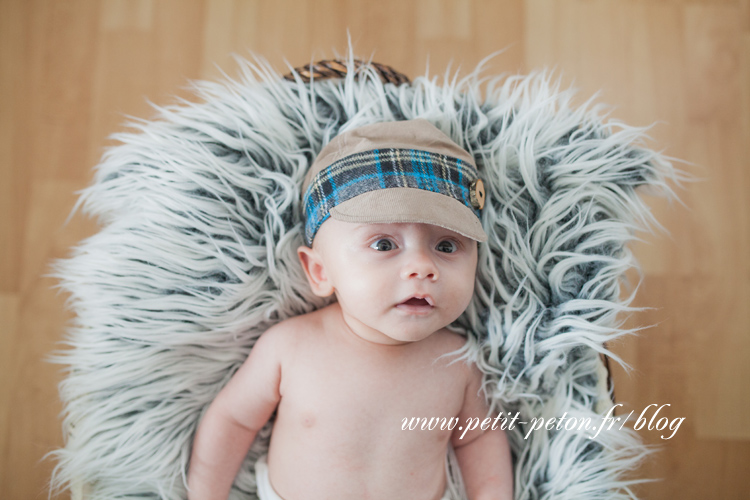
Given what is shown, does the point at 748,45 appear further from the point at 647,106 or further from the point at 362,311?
the point at 362,311

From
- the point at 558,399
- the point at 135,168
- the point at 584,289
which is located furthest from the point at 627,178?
the point at 135,168

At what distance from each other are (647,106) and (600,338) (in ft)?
Answer: 2.82

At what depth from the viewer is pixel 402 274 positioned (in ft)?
2.81

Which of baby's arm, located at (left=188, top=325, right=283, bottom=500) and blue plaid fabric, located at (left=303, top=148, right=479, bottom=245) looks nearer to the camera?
blue plaid fabric, located at (left=303, top=148, right=479, bottom=245)

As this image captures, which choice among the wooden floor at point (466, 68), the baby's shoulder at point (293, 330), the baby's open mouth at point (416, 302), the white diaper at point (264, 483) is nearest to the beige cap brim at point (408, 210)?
the baby's open mouth at point (416, 302)

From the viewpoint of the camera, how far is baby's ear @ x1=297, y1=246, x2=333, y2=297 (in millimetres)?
1000

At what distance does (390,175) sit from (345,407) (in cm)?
40

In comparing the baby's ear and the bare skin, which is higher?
the baby's ear

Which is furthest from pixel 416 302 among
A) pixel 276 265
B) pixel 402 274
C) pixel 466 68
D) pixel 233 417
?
pixel 466 68

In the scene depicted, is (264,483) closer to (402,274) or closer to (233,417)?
(233,417)

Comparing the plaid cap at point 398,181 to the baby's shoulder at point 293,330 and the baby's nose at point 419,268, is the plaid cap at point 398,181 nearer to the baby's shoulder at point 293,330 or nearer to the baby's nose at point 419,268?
the baby's nose at point 419,268

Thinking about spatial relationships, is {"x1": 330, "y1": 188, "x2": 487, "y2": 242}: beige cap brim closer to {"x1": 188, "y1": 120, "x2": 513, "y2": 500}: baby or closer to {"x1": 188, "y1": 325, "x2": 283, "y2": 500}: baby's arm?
{"x1": 188, "y1": 120, "x2": 513, "y2": 500}: baby

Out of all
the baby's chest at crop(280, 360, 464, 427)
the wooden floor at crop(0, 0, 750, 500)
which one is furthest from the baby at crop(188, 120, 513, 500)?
the wooden floor at crop(0, 0, 750, 500)

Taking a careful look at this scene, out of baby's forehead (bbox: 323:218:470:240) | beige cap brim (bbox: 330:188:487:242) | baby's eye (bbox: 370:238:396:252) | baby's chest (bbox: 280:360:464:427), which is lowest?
baby's chest (bbox: 280:360:464:427)
